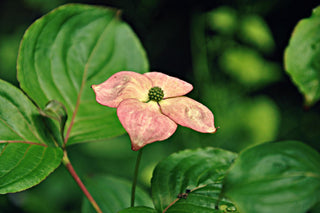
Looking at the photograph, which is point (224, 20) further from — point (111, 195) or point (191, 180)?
point (191, 180)

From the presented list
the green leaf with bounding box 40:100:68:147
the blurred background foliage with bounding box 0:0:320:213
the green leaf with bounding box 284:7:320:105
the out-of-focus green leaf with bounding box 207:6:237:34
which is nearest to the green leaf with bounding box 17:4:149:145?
the green leaf with bounding box 40:100:68:147

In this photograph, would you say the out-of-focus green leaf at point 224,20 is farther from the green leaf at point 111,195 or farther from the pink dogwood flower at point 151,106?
the pink dogwood flower at point 151,106

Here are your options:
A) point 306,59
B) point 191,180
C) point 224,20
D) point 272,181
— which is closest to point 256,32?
point 224,20

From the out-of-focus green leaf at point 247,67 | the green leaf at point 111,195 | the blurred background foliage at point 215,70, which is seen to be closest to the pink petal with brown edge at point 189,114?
the green leaf at point 111,195

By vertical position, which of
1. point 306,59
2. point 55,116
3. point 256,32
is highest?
point 306,59

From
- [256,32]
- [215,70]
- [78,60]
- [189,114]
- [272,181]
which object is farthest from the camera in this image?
[215,70]

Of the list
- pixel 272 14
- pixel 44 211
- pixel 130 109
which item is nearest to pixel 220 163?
pixel 130 109

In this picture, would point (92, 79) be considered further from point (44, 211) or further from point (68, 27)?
point (44, 211)
